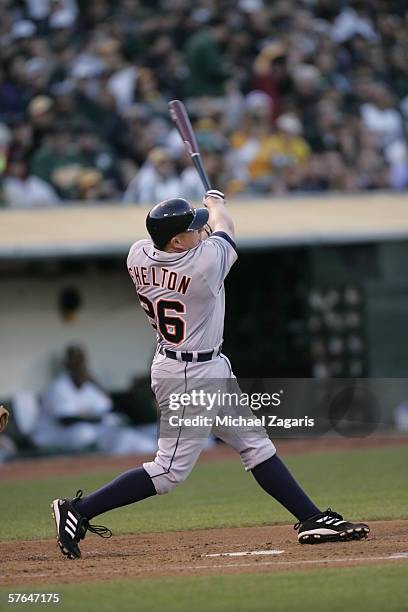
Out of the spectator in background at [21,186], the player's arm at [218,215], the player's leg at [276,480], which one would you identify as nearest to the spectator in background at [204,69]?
the spectator in background at [21,186]

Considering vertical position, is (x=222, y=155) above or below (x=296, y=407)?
above

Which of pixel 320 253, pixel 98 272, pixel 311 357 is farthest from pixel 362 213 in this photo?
pixel 98 272

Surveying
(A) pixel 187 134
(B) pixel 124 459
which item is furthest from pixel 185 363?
(B) pixel 124 459

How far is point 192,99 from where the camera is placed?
48.1 feet

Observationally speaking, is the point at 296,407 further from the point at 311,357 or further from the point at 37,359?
the point at 37,359

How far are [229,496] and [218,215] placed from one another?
363 centimetres

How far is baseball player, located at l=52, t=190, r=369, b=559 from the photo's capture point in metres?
5.88

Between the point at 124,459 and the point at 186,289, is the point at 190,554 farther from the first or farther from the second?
the point at 124,459

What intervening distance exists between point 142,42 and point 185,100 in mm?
1144

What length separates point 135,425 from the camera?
1429cm

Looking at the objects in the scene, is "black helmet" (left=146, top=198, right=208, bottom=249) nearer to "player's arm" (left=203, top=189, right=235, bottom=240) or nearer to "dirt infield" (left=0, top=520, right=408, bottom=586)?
"player's arm" (left=203, top=189, right=235, bottom=240)

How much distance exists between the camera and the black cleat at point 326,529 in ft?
20.1

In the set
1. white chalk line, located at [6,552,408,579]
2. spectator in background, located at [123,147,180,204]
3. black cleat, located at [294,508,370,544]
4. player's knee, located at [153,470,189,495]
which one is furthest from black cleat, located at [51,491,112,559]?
spectator in background, located at [123,147,180,204]

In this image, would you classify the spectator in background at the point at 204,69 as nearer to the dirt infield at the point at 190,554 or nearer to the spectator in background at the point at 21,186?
the spectator in background at the point at 21,186
